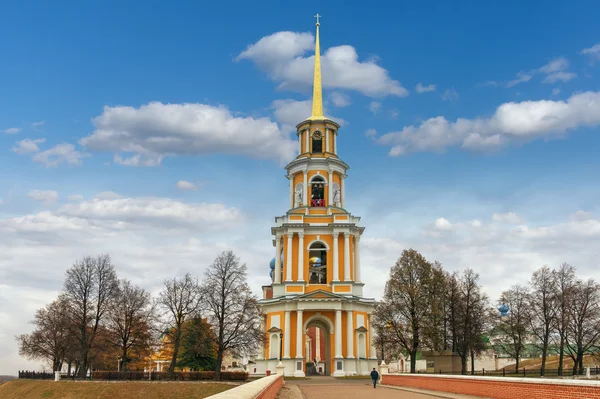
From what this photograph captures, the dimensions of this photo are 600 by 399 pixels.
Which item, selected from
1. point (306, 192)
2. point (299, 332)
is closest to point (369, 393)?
point (299, 332)

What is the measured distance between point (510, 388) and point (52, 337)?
54609 millimetres

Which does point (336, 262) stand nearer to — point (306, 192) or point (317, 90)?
point (306, 192)

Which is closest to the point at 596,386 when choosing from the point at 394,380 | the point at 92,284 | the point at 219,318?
the point at 394,380

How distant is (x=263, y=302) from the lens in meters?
50.9

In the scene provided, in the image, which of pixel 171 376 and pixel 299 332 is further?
pixel 299 332

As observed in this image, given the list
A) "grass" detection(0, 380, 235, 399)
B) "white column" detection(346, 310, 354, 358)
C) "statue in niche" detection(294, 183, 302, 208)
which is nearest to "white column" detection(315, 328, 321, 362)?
"statue in niche" detection(294, 183, 302, 208)

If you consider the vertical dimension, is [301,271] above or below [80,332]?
above

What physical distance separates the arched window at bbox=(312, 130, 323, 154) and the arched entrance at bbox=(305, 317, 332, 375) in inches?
640

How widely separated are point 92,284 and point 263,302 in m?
16.0

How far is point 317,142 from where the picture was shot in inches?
2234

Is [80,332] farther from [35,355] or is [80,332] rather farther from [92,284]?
[35,355]

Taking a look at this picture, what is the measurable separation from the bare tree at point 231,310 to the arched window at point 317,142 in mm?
14027

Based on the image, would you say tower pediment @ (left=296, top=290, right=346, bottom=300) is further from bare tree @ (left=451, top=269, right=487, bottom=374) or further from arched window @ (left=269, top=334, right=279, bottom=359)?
bare tree @ (left=451, top=269, right=487, bottom=374)

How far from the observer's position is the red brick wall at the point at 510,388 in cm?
1389
